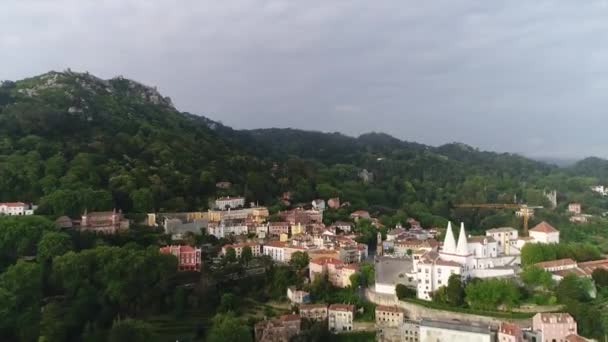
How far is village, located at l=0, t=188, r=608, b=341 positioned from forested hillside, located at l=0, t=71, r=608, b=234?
291cm

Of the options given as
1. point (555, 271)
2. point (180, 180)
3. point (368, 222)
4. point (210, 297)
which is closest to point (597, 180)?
→ point (368, 222)

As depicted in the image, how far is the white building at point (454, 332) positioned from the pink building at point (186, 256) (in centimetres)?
1448

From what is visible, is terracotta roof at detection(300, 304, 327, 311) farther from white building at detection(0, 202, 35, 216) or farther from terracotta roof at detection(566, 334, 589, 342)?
white building at detection(0, 202, 35, 216)

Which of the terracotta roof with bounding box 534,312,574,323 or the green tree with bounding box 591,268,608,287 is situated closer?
the terracotta roof with bounding box 534,312,574,323

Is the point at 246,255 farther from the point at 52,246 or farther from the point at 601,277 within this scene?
the point at 601,277

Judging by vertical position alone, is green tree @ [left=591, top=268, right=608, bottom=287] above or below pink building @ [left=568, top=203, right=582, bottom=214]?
below

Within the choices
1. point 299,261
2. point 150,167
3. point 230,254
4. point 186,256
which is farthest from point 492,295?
point 150,167

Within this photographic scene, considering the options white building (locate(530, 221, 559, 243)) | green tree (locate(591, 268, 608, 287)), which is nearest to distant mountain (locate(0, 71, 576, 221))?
white building (locate(530, 221, 559, 243))

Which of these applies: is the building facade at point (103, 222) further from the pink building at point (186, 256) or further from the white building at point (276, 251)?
the white building at point (276, 251)

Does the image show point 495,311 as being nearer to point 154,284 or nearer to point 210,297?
point 210,297

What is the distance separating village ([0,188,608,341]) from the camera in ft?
77.7

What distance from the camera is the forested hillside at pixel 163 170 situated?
40.2 m

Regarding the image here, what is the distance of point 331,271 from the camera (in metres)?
30.8

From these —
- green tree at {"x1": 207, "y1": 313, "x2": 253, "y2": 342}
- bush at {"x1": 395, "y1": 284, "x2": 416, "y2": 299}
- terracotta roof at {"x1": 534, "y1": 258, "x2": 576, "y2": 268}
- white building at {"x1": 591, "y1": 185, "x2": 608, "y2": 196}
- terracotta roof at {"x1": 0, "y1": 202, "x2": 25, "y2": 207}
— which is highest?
white building at {"x1": 591, "y1": 185, "x2": 608, "y2": 196}
